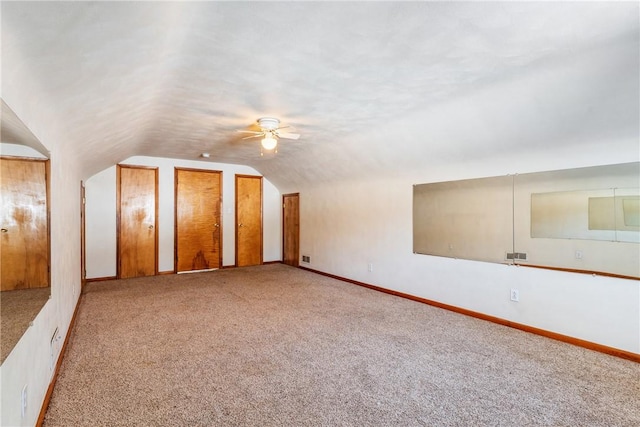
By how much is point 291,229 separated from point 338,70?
206 inches

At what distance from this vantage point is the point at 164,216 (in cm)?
625

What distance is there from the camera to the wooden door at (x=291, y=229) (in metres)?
7.13

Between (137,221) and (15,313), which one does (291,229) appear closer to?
(137,221)

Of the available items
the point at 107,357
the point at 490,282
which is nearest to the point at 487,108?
the point at 490,282

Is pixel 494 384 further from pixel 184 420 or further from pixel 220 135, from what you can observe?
pixel 220 135

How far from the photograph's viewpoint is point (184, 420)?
6.33 feet

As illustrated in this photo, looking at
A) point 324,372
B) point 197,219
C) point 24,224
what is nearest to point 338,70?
point 24,224

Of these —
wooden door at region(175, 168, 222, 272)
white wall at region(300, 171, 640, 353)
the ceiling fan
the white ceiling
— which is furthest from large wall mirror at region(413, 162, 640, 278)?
wooden door at region(175, 168, 222, 272)

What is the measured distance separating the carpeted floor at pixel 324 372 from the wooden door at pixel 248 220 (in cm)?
305

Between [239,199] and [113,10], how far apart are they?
5818 mm

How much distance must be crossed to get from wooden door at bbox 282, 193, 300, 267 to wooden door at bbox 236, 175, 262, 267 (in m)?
0.57

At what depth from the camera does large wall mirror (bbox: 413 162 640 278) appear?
2857 millimetres

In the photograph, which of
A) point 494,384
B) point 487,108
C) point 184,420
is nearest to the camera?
point 184,420

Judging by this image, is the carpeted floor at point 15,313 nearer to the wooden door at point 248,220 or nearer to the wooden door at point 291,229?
the wooden door at point 248,220
